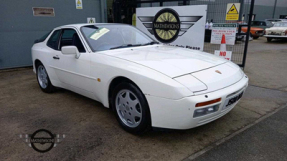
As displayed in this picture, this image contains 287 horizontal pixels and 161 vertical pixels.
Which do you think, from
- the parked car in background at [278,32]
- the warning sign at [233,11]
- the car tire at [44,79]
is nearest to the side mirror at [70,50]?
the car tire at [44,79]

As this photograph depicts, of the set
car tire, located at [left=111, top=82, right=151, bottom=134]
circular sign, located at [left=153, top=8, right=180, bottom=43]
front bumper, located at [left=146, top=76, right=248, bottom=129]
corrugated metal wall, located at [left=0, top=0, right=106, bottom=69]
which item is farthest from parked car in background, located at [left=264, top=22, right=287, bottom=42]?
car tire, located at [left=111, top=82, right=151, bottom=134]

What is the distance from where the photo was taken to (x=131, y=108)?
2.82m

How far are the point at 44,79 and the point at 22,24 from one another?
342 centimetres

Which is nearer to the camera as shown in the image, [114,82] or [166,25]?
[114,82]

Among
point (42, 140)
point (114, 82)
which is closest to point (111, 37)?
point (114, 82)

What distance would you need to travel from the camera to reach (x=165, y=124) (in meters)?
2.49

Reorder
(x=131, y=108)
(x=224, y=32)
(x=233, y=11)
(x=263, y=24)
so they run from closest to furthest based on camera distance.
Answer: (x=131, y=108)
(x=233, y=11)
(x=224, y=32)
(x=263, y=24)

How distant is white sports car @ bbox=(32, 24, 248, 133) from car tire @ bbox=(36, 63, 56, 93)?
1.33ft

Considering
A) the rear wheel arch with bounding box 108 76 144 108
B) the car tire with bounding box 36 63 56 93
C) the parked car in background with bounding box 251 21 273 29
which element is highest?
the parked car in background with bounding box 251 21 273 29

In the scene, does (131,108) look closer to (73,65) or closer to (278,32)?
(73,65)

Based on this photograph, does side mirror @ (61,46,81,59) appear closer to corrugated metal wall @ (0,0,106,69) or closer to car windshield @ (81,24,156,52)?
car windshield @ (81,24,156,52)

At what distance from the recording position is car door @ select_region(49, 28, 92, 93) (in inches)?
134

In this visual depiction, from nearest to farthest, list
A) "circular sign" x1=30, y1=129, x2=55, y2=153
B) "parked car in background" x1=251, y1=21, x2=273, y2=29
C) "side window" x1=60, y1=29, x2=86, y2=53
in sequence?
1. "circular sign" x1=30, y1=129, x2=55, y2=153
2. "side window" x1=60, y1=29, x2=86, y2=53
3. "parked car in background" x1=251, y1=21, x2=273, y2=29

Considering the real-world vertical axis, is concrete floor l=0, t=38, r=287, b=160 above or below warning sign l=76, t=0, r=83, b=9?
below
